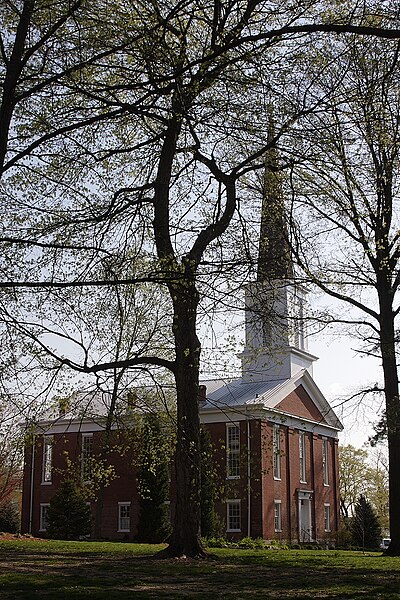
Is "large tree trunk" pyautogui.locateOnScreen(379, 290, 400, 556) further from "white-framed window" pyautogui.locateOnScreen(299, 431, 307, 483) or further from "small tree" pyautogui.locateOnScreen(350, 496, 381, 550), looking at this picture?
"white-framed window" pyautogui.locateOnScreen(299, 431, 307, 483)

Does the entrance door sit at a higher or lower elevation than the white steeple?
lower

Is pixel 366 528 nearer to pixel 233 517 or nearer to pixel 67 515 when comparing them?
pixel 233 517

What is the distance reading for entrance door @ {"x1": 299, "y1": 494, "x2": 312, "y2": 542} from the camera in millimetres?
40078

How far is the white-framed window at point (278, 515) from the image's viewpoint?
122 feet

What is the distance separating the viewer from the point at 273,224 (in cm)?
1644

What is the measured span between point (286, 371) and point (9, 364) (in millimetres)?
31469

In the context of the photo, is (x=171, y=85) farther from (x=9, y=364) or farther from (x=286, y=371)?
(x=286, y=371)

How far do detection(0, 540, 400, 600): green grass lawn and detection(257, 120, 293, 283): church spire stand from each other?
4.84 m

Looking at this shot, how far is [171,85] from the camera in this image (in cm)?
981

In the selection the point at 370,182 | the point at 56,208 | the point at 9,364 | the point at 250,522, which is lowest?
the point at 250,522

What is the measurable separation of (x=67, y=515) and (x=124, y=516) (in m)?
6.49

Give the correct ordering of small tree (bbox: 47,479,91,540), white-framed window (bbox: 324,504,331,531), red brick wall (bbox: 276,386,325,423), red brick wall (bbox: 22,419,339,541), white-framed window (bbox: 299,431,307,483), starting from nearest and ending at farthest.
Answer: small tree (bbox: 47,479,91,540)
red brick wall (bbox: 22,419,339,541)
red brick wall (bbox: 276,386,325,423)
white-framed window (bbox: 299,431,307,483)
white-framed window (bbox: 324,504,331,531)

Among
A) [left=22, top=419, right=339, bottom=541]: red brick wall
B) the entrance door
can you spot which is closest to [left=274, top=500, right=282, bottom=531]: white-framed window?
[left=22, top=419, right=339, bottom=541]: red brick wall

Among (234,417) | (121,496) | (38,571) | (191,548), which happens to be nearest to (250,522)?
(234,417)
